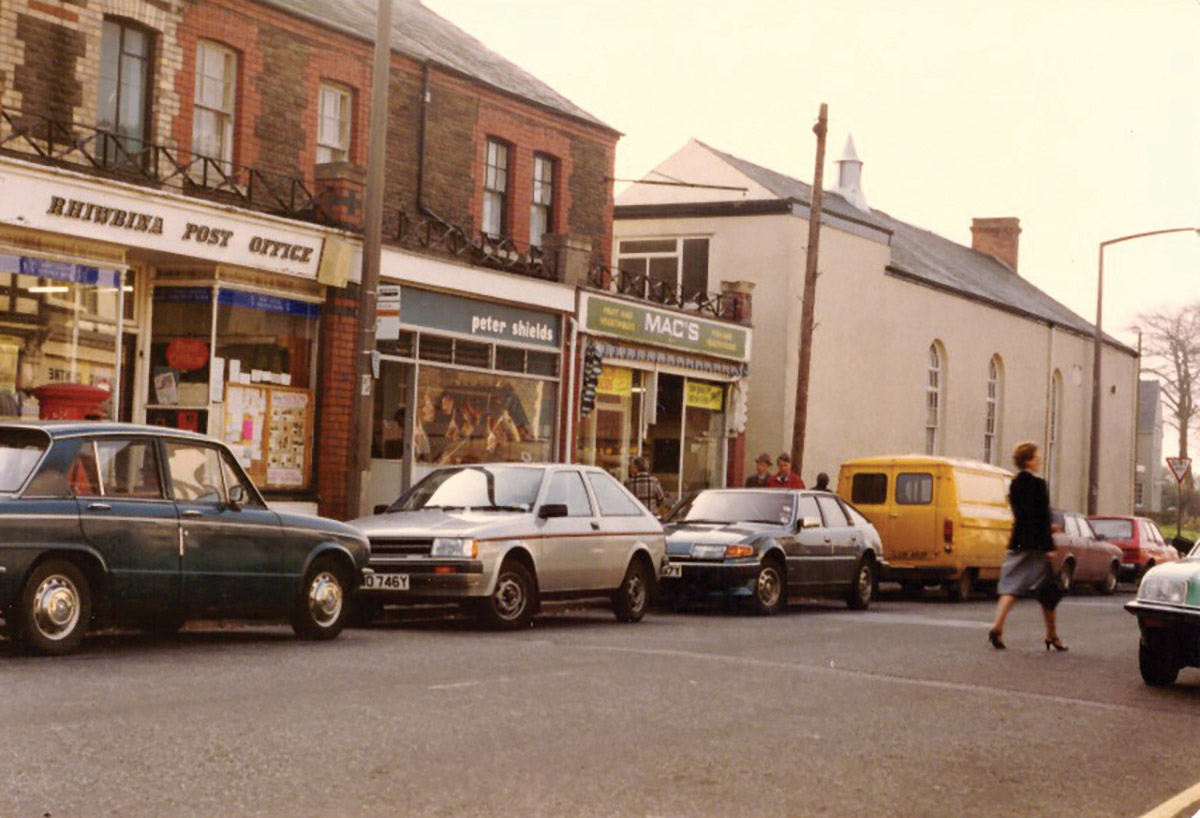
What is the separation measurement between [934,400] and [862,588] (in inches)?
910

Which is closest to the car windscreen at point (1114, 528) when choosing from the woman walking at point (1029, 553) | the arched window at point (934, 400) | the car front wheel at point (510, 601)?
the arched window at point (934, 400)

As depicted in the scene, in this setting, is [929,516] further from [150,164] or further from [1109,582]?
[150,164]

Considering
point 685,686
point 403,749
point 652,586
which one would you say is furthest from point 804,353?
point 403,749

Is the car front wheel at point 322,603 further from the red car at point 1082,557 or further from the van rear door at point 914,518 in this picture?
the red car at point 1082,557

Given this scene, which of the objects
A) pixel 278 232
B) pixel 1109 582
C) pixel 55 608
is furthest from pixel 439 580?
pixel 1109 582

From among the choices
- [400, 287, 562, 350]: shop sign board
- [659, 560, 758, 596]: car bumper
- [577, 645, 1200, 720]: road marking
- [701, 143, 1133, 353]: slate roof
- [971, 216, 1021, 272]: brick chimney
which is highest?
[971, 216, 1021, 272]: brick chimney

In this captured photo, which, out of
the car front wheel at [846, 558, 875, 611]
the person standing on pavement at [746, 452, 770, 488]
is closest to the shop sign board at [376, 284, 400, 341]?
the car front wheel at [846, 558, 875, 611]

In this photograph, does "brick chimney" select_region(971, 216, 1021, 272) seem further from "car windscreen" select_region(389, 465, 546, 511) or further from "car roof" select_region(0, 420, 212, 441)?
"car roof" select_region(0, 420, 212, 441)

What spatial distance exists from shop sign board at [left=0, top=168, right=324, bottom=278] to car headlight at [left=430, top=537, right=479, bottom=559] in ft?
21.5

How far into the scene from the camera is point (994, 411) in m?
47.3

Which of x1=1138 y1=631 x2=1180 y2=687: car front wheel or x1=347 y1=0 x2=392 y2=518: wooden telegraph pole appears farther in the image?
x1=347 y1=0 x2=392 y2=518: wooden telegraph pole

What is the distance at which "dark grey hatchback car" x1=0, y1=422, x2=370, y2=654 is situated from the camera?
1138 centimetres

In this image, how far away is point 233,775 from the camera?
7215 millimetres

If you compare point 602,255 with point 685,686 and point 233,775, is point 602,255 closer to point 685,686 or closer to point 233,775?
point 685,686
